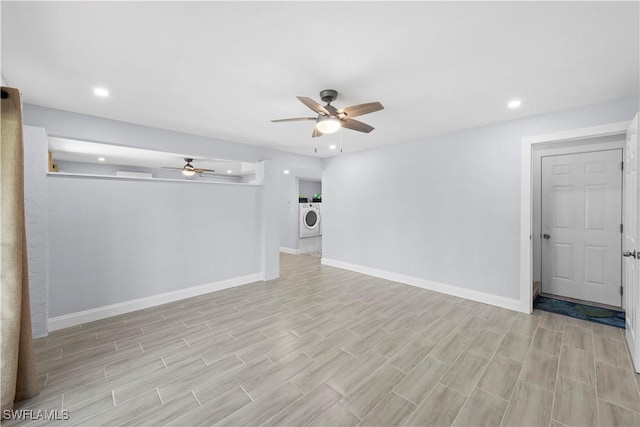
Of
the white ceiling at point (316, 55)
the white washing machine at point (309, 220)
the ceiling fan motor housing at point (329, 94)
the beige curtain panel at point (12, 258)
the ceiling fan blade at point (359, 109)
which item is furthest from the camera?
the white washing machine at point (309, 220)

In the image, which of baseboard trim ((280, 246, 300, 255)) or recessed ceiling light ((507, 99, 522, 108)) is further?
baseboard trim ((280, 246, 300, 255))

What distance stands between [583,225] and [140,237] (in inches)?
235

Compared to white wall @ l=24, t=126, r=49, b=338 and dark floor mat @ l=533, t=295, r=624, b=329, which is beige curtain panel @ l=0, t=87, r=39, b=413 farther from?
dark floor mat @ l=533, t=295, r=624, b=329

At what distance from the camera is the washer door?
8098mm

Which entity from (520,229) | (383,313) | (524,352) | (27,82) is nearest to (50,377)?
(27,82)

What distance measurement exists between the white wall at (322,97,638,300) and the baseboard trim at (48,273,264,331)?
237cm

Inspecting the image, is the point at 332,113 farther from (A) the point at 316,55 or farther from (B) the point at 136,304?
(B) the point at 136,304

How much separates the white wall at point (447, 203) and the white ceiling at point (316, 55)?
48 centimetres

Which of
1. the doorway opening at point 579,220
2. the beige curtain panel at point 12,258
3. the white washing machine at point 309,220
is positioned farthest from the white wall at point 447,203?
the beige curtain panel at point 12,258

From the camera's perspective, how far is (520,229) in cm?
308

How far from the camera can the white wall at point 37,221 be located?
2.52 meters

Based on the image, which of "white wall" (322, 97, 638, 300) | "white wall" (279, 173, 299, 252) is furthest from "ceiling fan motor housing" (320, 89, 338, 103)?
"white wall" (279, 173, 299, 252)

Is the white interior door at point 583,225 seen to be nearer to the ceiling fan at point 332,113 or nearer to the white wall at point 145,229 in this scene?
the ceiling fan at point 332,113

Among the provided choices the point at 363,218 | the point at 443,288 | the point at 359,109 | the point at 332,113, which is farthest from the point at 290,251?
the point at 359,109
